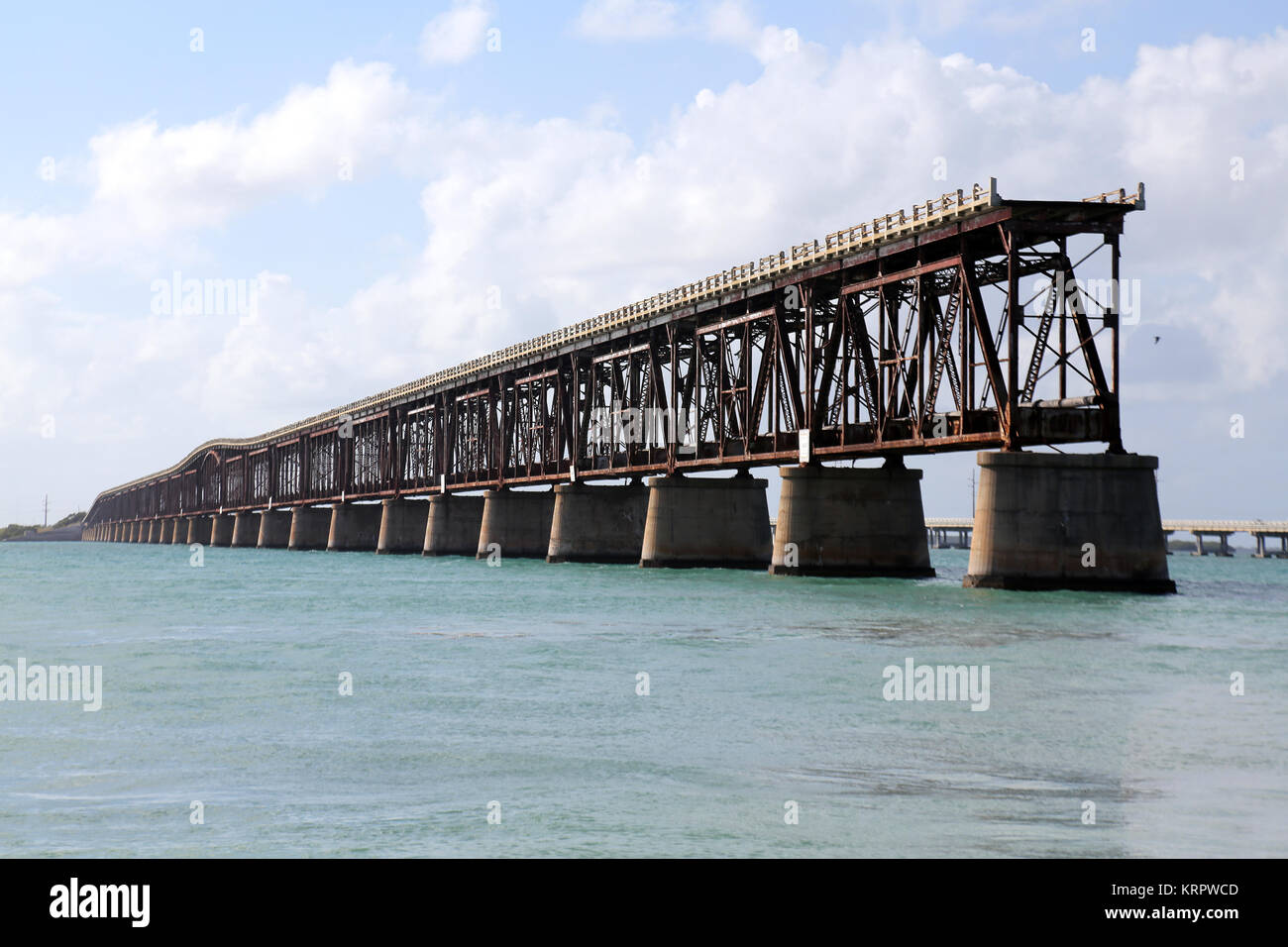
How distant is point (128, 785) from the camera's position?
54.4 feet

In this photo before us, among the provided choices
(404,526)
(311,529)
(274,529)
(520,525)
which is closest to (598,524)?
(520,525)

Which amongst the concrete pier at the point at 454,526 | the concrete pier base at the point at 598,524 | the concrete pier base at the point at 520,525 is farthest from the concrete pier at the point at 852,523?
the concrete pier at the point at 454,526

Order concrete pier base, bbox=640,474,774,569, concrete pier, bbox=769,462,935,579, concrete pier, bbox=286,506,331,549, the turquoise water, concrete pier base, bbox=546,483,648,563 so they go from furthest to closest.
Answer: concrete pier, bbox=286,506,331,549, concrete pier base, bbox=546,483,648,563, concrete pier base, bbox=640,474,774,569, concrete pier, bbox=769,462,935,579, the turquoise water

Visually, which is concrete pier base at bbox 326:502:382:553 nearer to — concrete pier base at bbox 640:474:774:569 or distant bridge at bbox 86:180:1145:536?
distant bridge at bbox 86:180:1145:536

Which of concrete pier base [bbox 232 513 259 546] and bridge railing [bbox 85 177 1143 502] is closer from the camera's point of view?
bridge railing [bbox 85 177 1143 502]

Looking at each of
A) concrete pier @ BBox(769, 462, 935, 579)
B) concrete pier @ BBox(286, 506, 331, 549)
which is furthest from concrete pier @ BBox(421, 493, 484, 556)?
concrete pier @ BBox(769, 462, 935, 579)

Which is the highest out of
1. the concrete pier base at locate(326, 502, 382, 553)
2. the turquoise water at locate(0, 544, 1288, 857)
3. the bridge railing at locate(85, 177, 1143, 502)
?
the bridge railing at locate(85, 177, 1143, 502)

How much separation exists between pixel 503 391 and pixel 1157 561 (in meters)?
70.9

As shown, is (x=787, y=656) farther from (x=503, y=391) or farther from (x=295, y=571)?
(x=503, y=391)

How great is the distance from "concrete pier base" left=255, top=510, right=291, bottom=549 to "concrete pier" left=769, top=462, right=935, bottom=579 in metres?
125

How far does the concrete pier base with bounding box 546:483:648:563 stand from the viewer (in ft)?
290

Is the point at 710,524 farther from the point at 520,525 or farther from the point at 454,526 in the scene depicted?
the point at 454,526

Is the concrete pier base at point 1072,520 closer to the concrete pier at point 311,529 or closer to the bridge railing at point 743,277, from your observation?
the bridge railing at point 743,277

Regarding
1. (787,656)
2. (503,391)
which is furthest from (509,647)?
(503,391)
